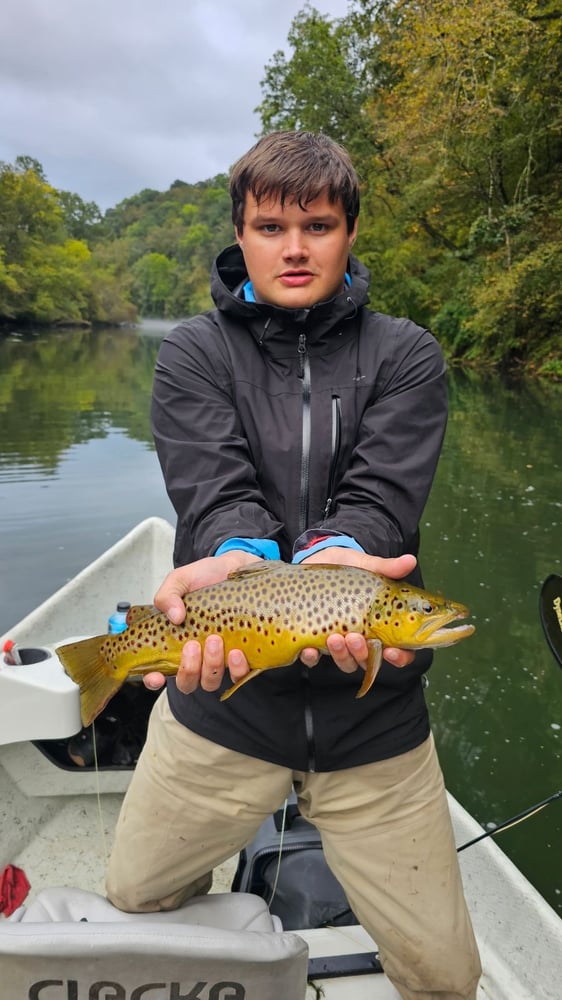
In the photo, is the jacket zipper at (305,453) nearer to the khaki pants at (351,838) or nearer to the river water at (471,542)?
the khaki pants at (351,838)

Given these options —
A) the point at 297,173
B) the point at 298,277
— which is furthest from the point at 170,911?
the point at 297,173

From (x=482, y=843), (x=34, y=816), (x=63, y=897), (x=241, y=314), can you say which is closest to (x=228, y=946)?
(x=63, y=897)

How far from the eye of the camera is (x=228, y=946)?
6.12 ft

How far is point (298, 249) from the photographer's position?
95.0 inches

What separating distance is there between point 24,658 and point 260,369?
6.32ft

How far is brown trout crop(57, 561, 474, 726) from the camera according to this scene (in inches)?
81.7

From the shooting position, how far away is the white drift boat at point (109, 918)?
1.81 m

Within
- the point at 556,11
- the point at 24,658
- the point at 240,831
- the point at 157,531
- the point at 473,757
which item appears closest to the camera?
the point at 240,831

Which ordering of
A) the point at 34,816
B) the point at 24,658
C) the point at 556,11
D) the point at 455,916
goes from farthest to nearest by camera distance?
the point at 556,11
the point at 34,816
the point at 24,658
the point at 455,916

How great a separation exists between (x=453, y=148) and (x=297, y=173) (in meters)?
27.4

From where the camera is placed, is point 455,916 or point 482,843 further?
point 482,843

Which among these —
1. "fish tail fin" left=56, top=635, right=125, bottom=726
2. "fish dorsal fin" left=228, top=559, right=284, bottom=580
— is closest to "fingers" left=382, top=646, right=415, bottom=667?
"fish dorsal fin" left=228, top=559, right=284, bottom=580

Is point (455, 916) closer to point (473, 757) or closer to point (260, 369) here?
point (260, 369)

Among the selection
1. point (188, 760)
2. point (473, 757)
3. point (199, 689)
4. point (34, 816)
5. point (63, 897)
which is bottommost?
point (473, 757)
